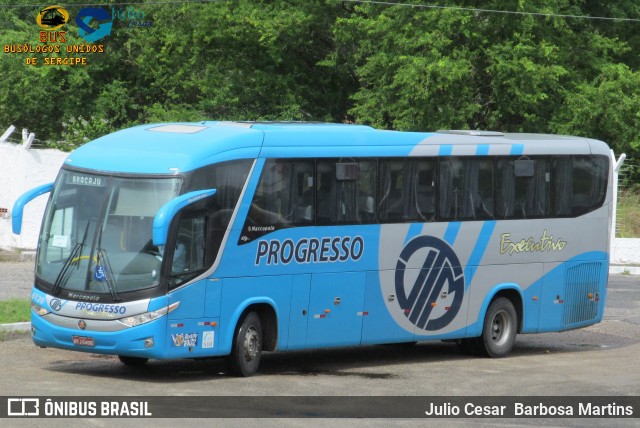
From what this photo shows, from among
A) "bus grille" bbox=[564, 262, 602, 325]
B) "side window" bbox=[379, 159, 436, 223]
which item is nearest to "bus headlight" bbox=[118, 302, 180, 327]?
"side window" bbox=[379, 159, 436, 223]

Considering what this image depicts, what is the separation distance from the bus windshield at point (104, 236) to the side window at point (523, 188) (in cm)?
588

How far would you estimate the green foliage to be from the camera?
36750 mm

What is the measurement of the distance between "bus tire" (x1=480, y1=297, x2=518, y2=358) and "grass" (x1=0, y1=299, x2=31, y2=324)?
6.77 meters

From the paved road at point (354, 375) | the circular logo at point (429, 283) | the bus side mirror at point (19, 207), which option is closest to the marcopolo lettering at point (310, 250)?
the circular logo at point (429, 283)

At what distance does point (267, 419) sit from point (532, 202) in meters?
8.14

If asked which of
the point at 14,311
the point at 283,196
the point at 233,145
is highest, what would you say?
the point at 233,145

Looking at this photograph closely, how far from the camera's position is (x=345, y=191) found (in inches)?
614

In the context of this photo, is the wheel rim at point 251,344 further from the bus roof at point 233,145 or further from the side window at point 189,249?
the bus roof at point 233,145

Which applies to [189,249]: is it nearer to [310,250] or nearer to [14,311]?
[310,250]

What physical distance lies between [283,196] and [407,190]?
2.30 meters

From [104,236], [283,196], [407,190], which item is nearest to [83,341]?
[104,236]

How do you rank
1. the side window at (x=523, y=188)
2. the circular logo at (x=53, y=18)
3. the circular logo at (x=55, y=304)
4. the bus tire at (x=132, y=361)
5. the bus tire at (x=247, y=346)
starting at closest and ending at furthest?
the circular logo at (x=55, y=304) < the bus tire at (x=247, y=346) < the bus tire at (x=132, y=361) < the side window at (x=523, y=188) < the circular logo at (x=53, y=18)

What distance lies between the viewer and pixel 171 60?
4078 cm

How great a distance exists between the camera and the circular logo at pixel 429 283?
1639 cm
